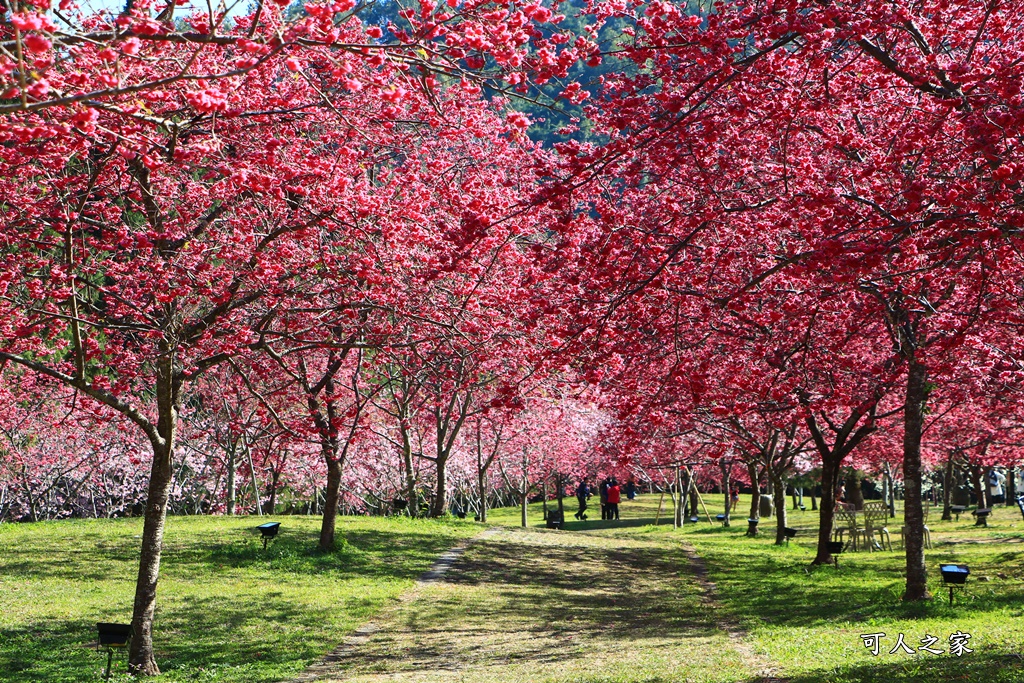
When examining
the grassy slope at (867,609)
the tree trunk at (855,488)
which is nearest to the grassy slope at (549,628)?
the grassy slope at (867,609)

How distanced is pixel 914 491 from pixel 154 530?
10.6m

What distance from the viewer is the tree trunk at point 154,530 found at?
9.97 m

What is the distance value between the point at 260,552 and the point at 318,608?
13.1 ft

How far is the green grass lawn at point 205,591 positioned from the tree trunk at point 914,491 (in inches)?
313

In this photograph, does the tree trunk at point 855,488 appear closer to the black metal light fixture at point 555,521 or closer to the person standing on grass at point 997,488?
the person standing on grass at point 997,488

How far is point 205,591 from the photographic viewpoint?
14086 millimetres

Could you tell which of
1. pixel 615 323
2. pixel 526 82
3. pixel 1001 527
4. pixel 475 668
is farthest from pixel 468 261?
A: pixel 1001 527

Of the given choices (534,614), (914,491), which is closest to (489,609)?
(534,614)

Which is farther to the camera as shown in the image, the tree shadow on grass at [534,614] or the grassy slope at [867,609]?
the tree shadow on grass at [534,614]

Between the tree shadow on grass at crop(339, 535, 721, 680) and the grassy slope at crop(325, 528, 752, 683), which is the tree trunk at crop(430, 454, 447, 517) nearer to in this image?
the tree shadow on grass at crop(339, 535, 721, 680)

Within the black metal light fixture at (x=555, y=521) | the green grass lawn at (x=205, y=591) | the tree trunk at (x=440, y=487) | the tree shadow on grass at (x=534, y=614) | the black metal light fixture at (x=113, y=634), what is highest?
the tree trunk at (x=440, y=487)

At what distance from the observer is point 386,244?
34.8 feet

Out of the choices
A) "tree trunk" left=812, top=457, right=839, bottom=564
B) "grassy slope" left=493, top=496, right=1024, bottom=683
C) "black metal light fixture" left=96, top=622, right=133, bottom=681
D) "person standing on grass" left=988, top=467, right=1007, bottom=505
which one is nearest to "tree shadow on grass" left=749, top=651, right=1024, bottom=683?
"grassy slope" left=493, top=496, right=1024, bottom=683

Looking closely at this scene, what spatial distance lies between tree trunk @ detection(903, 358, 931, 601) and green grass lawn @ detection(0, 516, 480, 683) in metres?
7.94
